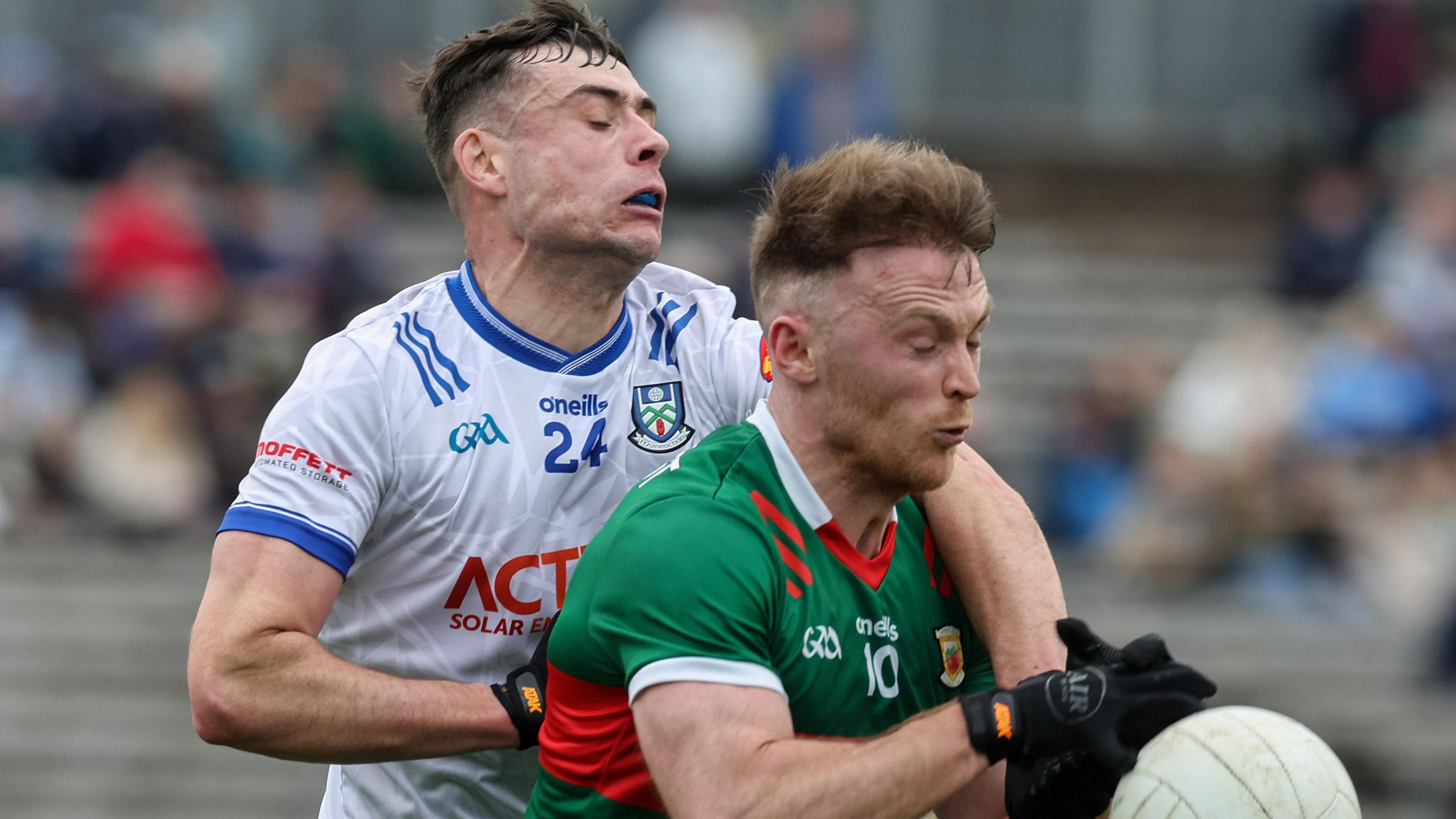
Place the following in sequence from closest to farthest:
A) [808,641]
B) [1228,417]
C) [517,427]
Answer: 1. [808,641]
2. [517,427]
3. [1228,417]

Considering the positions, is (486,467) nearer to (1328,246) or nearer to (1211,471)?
(1211,471)

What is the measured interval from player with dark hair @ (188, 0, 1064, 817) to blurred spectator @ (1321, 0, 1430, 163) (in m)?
12.7

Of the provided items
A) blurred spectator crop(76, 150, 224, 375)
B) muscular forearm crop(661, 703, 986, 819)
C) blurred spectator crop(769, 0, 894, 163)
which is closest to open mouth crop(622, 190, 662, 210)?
muscular forearm crop(661, 703, 986, 819)

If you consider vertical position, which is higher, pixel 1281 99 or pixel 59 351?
pixel 1281 99

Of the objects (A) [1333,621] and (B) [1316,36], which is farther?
(B) [1316,36]

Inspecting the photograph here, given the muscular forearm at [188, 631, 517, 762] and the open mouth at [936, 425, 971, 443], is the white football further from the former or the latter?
the muscular forearm at [188, 631, 517, 762]

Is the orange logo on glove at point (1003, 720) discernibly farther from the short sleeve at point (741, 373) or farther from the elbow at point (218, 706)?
the elbow at point (218, 706)

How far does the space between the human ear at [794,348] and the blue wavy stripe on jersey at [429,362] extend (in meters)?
0.90

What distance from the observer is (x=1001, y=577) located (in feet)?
13.2

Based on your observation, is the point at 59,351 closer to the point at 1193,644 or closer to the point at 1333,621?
the point at 1193,644

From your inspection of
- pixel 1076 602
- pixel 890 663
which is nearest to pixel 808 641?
pixel 890 663

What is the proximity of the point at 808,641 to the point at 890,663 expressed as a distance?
0.80 feet

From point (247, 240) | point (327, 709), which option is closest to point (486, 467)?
point (327, 709)

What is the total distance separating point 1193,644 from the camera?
11617 millimetres
